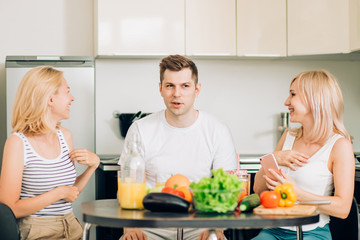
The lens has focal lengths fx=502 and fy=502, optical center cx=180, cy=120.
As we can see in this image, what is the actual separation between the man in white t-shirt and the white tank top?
426 millimetres

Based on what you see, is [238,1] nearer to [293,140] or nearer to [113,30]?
[113,30]

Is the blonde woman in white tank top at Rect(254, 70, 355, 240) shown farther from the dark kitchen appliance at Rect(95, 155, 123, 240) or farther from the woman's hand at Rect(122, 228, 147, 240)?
the dark kitchen appliance at Rect(95, 155, 123, 240)

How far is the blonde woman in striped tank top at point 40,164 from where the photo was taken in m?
1.96

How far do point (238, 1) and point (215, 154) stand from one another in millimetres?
1548

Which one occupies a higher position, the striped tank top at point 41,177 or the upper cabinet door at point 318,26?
the upper cabinet door at point 318,26

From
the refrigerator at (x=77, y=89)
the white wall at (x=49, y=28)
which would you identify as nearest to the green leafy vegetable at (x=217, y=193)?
the refrigerator at (x=77, y=89)

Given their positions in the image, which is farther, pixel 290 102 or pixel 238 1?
pixel 238 1

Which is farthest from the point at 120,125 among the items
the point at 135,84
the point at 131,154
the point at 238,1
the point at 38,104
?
the point at 131,154

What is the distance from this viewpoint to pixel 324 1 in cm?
346

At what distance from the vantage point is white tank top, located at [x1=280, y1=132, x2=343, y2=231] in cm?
208

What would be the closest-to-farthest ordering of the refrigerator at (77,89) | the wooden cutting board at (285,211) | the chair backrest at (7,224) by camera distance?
the wooden cutting board at (285,211) < the chair backrest at (7,224) < the refrigerator at (77,89)

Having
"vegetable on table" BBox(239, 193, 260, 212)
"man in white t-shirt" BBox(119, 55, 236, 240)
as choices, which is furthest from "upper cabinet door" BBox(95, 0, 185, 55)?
"vegetable on table" BBox(239, 193, 260, 212)

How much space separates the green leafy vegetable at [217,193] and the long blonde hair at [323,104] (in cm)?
70

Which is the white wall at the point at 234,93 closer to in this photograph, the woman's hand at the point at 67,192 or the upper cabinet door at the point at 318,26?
the upper cabinet door at the point at 318,26
